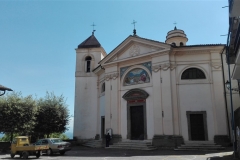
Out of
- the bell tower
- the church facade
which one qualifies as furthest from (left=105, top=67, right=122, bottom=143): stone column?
the bell tower

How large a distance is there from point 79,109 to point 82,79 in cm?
347

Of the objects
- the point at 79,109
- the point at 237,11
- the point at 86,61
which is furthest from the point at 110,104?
the point at 237,11

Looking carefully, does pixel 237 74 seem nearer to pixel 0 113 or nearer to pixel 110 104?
pixel 110 104

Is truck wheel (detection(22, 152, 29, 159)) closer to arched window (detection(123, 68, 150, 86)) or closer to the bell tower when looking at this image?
arched window (detection(123, 68, 150, 86))

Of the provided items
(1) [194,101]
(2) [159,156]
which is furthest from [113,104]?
(2) [159,156]

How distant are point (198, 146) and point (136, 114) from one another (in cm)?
586

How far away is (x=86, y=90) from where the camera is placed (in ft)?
83.0

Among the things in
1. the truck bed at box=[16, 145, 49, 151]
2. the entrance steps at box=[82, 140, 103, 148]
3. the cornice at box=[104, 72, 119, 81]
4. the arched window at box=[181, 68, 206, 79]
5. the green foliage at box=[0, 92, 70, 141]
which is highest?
the cornice at box=[104, 72, 119, 81]

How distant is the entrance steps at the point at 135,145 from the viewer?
55.7ft

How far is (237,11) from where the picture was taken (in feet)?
25.3

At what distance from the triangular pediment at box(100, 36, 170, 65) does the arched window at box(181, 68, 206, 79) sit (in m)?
2.56

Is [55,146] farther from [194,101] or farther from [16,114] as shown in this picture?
[194,101]

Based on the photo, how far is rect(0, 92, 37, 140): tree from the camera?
1859cm

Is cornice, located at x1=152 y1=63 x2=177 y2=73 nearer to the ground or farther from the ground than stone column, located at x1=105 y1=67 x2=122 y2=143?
farther from the ground
